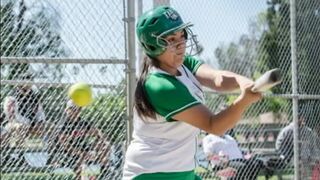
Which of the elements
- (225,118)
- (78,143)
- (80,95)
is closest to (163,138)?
(225,118)

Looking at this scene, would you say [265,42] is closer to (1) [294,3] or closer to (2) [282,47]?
(2) [282,47]

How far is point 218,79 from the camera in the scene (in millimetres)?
3471

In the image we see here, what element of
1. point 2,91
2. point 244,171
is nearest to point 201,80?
point 2,91

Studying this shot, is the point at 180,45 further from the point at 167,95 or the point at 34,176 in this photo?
the point at 34,176

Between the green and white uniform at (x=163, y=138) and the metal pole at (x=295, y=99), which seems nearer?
the green and white uniform at (x=163, y=138)

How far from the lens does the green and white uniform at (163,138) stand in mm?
3109

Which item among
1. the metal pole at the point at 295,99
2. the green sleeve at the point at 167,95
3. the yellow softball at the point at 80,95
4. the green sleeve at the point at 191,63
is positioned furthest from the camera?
the metal pole at the point at 295,99

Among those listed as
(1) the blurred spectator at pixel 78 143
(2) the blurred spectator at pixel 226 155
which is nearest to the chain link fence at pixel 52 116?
(1) the blurred spectator at pixel 78 143

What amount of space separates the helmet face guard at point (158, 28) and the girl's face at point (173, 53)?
0.02 metres

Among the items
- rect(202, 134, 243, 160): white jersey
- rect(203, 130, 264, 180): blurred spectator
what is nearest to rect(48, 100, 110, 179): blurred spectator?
rect(203, 130, 264, 180): blurred spectator

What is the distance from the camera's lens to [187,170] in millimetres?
3326

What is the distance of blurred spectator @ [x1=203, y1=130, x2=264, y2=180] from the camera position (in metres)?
8.38

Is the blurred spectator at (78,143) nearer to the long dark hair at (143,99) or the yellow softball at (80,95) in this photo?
the yellow softball at (80,95)

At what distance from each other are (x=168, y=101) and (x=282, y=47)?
5.76 metres
